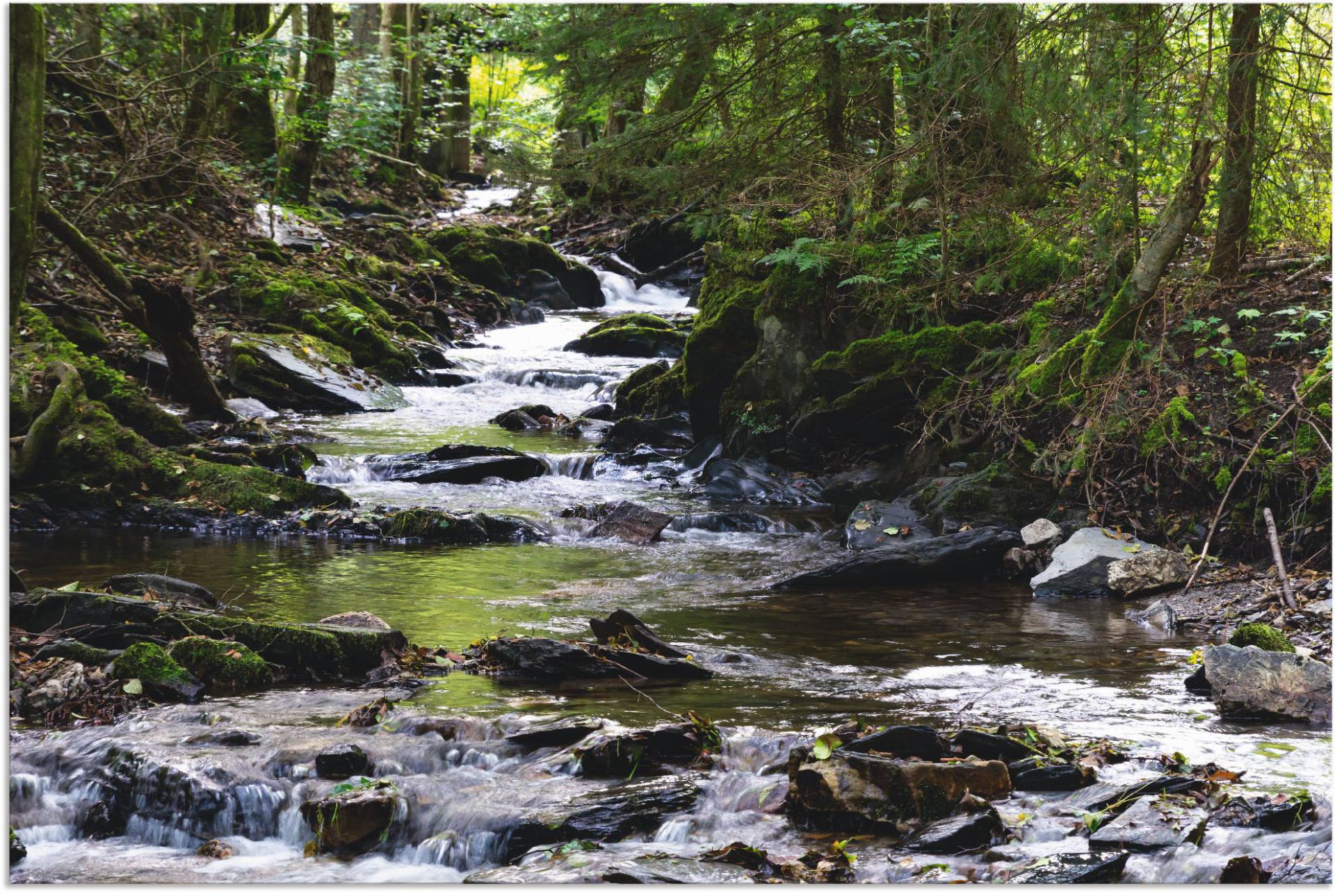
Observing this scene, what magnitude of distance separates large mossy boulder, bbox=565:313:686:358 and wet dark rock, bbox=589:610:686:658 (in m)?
13.1

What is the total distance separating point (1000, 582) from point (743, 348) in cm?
578

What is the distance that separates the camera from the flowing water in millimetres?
3779

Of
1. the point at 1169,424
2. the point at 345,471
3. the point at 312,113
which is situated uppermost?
the point at 312,113

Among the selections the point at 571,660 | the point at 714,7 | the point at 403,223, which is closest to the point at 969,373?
the point at 714,7

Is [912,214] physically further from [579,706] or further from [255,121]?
[255,121]

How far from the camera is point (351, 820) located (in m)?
3.88

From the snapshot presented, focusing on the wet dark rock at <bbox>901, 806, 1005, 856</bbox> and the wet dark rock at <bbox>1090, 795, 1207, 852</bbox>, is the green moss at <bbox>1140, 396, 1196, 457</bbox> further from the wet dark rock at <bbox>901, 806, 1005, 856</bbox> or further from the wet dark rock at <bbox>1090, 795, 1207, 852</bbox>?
the wet dark rock at <bbox>901, 806, 1005, 856</bbox>

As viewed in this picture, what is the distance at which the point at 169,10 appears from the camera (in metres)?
10.7

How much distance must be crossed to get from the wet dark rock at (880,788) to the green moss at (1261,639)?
219cm

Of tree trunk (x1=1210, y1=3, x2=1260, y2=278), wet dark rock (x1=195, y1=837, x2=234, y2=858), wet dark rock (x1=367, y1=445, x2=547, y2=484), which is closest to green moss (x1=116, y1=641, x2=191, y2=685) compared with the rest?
wet dark rock (x1=195, y1=837, x2=234, y2=858)

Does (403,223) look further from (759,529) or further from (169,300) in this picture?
(759,529)

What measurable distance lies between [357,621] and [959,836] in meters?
3.86

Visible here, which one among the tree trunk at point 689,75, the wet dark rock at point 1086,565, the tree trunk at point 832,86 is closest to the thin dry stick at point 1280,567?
the wet dark rock at point 1086,565

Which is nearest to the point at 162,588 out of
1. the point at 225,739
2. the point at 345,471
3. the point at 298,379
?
the point at 225,739
